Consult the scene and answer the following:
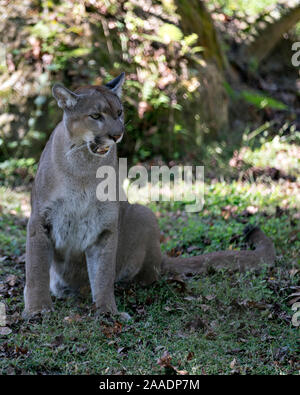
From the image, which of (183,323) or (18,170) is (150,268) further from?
(18,170)

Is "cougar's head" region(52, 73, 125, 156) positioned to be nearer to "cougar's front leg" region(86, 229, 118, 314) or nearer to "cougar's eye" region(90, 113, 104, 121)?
"cougar's eye" region(90, 113, 104, 121)

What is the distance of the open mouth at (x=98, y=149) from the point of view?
505 cm

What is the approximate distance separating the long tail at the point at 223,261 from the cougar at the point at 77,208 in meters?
0.78

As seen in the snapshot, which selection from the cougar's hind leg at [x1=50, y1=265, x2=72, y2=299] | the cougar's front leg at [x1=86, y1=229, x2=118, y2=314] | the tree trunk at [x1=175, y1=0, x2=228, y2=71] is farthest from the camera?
the tree trunk at [x1=175, y1=0, x2=228, y2=71]

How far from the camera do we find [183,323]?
5031 mm

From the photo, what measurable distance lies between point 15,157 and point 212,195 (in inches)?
136

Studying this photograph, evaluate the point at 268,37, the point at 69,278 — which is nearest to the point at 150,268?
the point at 69,278

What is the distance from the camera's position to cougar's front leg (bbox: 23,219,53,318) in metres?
5.12

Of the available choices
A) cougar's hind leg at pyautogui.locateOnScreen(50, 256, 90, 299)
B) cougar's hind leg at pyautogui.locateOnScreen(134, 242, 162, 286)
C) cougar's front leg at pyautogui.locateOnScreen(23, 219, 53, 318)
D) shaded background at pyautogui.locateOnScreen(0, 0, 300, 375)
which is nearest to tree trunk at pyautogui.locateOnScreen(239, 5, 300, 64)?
shaded background at pyautogui.locateOnScreen(0, 0, 300, 375)

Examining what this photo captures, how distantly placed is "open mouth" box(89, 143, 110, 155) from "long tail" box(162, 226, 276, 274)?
152 centimetres

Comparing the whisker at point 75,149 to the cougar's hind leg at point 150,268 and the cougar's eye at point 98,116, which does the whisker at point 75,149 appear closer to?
the cougar's eye at point 98,116

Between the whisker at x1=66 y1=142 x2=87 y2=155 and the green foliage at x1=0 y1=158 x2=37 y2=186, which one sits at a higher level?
the green foliage at x1=0 y1=158 x2=37 y2=186

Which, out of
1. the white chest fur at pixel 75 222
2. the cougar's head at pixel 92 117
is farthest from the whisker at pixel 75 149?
the white chest fur at pixel 75 222
